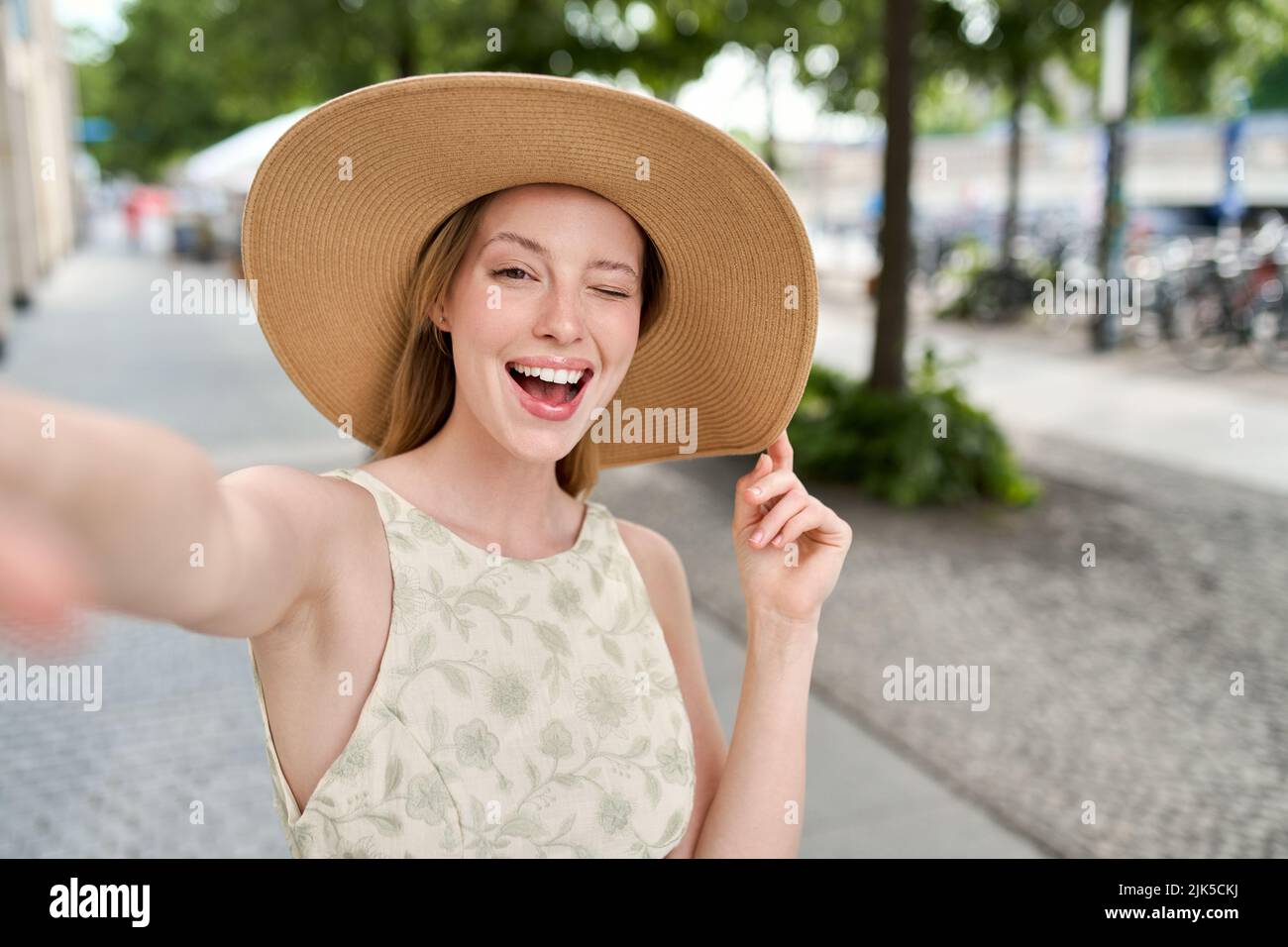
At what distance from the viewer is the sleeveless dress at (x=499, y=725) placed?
137 centimetres

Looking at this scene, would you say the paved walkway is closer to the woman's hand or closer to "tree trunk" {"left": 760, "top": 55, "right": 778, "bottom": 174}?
the woman's hand

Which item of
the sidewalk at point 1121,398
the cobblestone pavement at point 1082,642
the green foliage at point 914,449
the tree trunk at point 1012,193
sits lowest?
the sidewalk at point 1121,398

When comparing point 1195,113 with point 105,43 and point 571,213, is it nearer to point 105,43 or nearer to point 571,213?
point 571,213

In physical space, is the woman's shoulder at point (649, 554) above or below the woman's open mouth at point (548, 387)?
below

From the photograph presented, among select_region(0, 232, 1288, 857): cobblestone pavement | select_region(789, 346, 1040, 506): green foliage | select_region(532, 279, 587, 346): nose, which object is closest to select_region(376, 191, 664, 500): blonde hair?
select_region(532, 279, 587, 346): nose

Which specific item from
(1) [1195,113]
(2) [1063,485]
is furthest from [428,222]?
(1) [1195,113]

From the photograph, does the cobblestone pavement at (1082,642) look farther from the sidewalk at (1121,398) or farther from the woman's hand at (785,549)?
the woman's hand at (785,549)

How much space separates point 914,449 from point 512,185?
20.4ft

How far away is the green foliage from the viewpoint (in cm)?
741

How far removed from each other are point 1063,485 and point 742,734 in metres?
6.95

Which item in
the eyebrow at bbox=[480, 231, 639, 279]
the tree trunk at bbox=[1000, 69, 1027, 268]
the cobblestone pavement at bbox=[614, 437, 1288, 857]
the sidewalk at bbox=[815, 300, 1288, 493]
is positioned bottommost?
the sidewalk at bbox=[815, 300, 1288, 493]

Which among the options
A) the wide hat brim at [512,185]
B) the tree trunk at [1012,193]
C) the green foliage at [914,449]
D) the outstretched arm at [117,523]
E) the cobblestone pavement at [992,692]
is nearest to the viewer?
the outstretched arm at [117,523]

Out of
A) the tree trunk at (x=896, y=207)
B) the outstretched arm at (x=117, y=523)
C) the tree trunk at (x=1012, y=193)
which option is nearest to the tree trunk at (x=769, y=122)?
the tree trunk at (x=1012, y=193)

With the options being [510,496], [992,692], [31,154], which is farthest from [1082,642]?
[31,154]
